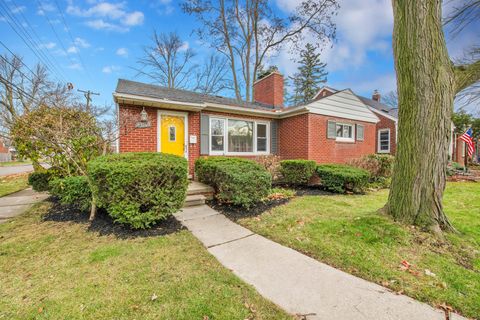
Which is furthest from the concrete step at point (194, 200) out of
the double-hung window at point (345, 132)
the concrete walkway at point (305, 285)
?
the double-hung window at point (345, 132)

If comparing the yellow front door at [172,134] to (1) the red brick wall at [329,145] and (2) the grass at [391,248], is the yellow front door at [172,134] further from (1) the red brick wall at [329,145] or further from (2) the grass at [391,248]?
(1) the red brick wall at [329,145]

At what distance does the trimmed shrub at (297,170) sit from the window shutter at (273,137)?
2068 millimetres

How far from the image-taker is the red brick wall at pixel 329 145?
880cm

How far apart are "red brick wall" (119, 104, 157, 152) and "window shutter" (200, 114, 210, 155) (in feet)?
5.36

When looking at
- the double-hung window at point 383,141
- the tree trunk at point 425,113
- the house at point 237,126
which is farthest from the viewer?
the double-hung window at point 383,141

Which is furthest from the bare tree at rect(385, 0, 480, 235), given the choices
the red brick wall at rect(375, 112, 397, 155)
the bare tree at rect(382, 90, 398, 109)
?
the bare tree at rect(382, 90, 398, 109)

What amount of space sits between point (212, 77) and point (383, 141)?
16.2 metres

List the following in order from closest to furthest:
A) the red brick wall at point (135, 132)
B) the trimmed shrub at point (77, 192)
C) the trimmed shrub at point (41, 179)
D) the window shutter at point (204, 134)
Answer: the trimmed shrub at point (77, 192) → the trimmed shrub at point (41, 179) → the red brick wall at point (135, 132) → the window shutter at point (204, 134)

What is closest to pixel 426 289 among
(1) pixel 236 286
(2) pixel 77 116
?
(1) pixel 236 286

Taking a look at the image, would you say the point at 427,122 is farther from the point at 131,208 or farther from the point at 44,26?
the point at 44,26

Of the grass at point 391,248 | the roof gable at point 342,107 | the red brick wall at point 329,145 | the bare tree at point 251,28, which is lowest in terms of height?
the grass at point 391,248

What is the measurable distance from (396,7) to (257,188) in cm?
435

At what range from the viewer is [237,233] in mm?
3695

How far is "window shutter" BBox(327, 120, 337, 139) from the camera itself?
9.30 meters
